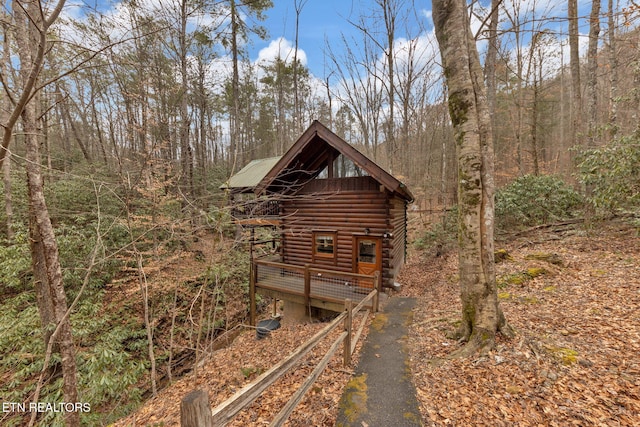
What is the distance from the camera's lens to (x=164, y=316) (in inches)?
388

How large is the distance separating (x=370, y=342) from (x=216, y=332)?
25.0 ft

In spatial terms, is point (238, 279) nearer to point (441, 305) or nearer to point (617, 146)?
point (441, 305)

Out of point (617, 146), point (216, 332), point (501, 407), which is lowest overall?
point (216, 332)

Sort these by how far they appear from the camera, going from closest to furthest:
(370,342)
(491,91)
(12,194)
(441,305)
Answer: (370,342), (441,305), (12,194), (491,91)

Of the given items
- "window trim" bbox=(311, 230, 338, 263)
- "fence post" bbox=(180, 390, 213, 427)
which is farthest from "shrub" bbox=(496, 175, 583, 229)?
"fence post" bbox=(180, 390, 213, 427)

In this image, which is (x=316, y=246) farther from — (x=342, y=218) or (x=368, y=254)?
(x=368, y=254)

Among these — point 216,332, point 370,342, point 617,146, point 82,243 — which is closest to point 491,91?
point 617,146

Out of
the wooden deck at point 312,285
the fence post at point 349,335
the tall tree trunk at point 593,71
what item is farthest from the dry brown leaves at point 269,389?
the tall tree trunk at point 593,71

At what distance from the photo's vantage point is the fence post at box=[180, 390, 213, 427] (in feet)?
5.37

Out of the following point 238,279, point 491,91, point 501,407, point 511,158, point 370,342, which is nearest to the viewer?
point 501,407

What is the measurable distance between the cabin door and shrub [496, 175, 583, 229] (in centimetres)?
729

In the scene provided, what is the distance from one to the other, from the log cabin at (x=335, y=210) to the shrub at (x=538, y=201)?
235 inches

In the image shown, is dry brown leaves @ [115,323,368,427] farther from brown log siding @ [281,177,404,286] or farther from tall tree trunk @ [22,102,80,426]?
brown log siding @ [281,177,404,286]

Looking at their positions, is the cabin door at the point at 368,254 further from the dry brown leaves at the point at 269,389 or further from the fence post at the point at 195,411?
the fence post at the point at 195,411
